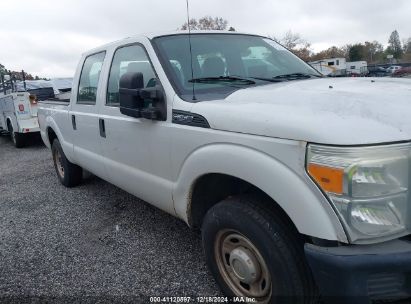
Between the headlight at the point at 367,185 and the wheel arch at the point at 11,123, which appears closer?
the headlight at the point at 367,185

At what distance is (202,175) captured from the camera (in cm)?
276

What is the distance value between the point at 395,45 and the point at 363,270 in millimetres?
120062

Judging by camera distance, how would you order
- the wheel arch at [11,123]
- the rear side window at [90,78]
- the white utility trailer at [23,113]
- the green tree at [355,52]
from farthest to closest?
1. the green tree at [355,52]
2. the wheel arch at [11,123]
3. the white utility trailer at [23,113]
4. the rear side window at [90,78]

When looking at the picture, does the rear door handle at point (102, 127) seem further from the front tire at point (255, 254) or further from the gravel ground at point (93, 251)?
the front tire at point (255, 254)

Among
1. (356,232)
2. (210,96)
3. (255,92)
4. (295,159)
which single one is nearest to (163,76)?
(210,96)

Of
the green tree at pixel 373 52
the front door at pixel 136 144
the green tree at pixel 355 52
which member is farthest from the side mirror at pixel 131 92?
the green tree at pixel 373 52

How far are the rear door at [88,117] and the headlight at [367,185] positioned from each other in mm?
2783

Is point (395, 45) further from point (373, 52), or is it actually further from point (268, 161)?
point (268, 161)

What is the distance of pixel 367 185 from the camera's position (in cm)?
193

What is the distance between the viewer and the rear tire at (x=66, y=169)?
5.76m

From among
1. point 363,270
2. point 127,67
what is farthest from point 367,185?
point 127,67

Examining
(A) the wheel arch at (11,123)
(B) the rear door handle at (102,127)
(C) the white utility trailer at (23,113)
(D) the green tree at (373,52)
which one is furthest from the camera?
(D) the green tree at (373,52)

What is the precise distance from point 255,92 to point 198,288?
4.79 ft

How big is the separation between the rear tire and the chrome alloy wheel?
11.8 ft
